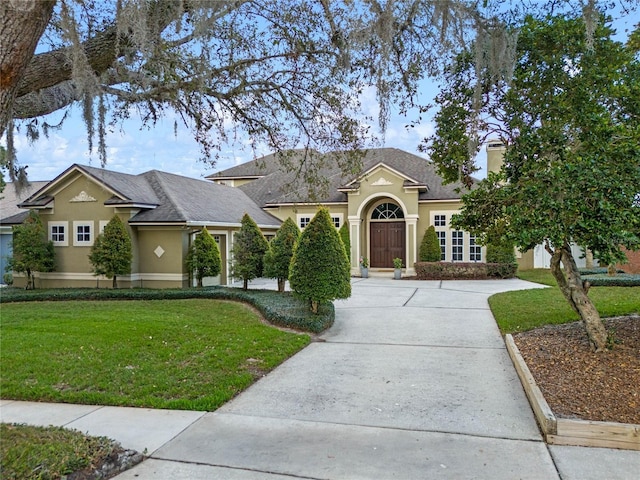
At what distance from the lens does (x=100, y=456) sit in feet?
12.3

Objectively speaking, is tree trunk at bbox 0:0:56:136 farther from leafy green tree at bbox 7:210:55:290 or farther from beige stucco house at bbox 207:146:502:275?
beige stucco house at bbox 207:146:502:275

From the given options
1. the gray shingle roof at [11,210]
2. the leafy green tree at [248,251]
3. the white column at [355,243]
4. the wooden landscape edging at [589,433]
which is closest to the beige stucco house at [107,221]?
the gray shingle roof at [11,210]

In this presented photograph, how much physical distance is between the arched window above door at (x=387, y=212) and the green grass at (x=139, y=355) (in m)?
13.1

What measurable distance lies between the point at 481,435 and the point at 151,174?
Result: 17023 mm

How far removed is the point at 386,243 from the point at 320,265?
1355cm

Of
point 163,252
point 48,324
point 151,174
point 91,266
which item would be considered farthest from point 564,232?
point 151,174

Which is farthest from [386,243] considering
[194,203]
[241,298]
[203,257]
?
[241,298]

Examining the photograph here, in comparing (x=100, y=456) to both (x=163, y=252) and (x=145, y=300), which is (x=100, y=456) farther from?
(x=163, y=252)

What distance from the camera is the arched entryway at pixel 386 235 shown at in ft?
75.0

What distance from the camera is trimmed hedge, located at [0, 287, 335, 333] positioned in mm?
10109

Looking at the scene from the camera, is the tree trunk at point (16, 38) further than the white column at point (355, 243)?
No

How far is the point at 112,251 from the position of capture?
49.5ft

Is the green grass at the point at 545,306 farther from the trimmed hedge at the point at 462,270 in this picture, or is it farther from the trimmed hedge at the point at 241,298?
the trimmed hedge at the point at 462,270

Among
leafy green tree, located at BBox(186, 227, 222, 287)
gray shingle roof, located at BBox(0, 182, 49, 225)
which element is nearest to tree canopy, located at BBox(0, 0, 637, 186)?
leafy green tree, located at BBox(186, 227, 222, 287)
